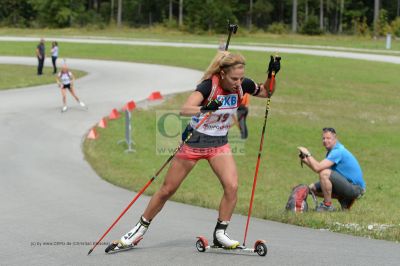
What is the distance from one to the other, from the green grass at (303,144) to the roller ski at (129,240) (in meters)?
2.60

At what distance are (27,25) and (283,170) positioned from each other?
72.8 meters

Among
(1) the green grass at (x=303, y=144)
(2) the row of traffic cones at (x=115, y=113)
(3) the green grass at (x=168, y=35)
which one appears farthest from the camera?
(3) the green grass at (x=168, y=35)

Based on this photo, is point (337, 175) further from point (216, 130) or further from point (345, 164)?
point (216, 130)

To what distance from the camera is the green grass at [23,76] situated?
2859 cm

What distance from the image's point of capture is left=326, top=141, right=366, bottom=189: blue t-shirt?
10.1 metres

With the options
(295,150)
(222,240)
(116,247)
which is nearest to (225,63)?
(222,240)

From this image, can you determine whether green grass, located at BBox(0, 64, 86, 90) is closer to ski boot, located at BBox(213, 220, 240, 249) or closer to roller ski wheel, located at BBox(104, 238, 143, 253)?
roller ski wheel, located at BBox(104, 238, 143, 253)

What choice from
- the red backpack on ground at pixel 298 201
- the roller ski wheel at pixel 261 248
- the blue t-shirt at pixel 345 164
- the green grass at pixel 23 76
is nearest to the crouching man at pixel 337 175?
the blue t-shirt at pixel 345 164

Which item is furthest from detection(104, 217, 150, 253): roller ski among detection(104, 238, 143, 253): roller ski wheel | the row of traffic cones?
the row of traffic cones

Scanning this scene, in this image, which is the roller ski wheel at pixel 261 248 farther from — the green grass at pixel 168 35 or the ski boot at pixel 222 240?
the green grass at pixel 168 35

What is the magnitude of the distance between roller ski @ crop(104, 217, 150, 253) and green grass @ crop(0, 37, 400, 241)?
8.54ft

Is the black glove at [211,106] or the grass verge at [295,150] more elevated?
the black glove at [211,106]

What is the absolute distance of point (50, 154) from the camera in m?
15.7

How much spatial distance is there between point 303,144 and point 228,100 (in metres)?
12.5
